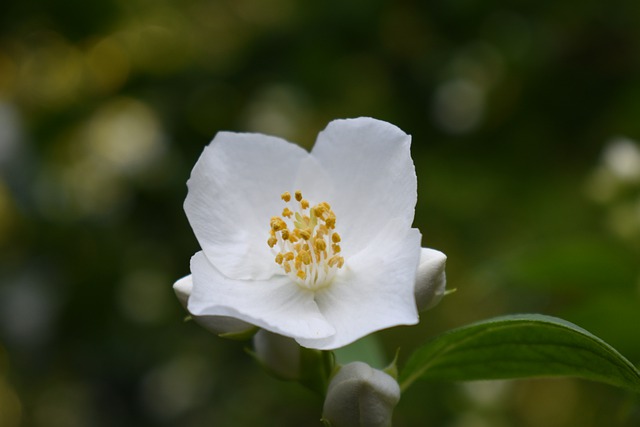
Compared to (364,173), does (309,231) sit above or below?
below

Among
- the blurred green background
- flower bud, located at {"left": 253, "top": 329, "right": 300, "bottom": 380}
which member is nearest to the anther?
flower bud, located at {"left": 253, "top": 329, "right": 300, "bottom": 380}

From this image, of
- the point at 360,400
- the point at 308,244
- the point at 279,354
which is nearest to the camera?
the point at 360,400

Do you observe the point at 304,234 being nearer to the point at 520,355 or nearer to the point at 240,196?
the point at 240,196

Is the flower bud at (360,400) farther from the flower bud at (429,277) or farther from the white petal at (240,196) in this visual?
the white petal at (240,196)

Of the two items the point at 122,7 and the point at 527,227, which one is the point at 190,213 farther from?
the point at 122,7

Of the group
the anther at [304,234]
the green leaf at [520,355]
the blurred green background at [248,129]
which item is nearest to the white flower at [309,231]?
the anther at [304,234]

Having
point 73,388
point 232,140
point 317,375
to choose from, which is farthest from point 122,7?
point 317,375

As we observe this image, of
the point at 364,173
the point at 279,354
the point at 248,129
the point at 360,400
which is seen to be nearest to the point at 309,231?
the point at 364,173
